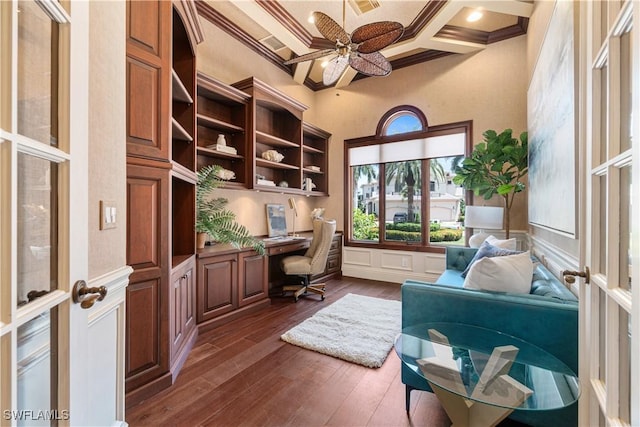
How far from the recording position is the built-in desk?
2.66 meters

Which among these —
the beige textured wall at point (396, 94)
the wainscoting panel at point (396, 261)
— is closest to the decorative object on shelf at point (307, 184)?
the beige textured wall at point (396, 94)

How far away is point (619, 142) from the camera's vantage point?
0.82 metres

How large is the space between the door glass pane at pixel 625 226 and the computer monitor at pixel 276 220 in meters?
3.84

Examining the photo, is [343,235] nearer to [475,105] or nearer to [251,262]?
[251,262]

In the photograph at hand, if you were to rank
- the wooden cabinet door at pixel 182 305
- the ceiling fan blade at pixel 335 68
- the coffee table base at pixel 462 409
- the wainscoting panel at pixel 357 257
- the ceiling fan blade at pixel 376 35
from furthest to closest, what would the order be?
the wainscoting panel at pixel 357 257, the ceiling fan blade at pixel 335 68, the ceiling fan blade at pixel 376 35, the wooden cabinet door at pixel 182 305, the coffee table base at pixel 462 409

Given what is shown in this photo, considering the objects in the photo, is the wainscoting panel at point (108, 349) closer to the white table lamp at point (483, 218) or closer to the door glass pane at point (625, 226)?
the door glass pane at point (625, 226)

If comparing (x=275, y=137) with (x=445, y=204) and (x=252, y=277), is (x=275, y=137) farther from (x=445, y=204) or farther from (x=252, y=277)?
(x=445, y=204)

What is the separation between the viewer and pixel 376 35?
7.77ft

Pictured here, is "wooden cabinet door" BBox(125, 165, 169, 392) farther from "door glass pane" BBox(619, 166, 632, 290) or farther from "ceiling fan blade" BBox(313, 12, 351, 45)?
"door glass pane" BBox(619, 166, 632, 290)

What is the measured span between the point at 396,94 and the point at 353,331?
154 inches

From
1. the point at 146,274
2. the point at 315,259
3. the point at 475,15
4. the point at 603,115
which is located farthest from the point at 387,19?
the point at 146,274

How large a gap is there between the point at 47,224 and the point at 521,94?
4927mm

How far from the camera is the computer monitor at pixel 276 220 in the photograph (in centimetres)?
429

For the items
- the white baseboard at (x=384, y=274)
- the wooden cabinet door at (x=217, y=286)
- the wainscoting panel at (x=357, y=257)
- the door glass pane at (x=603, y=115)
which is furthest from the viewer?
the wainscoting panel at (x=357, y=257)
